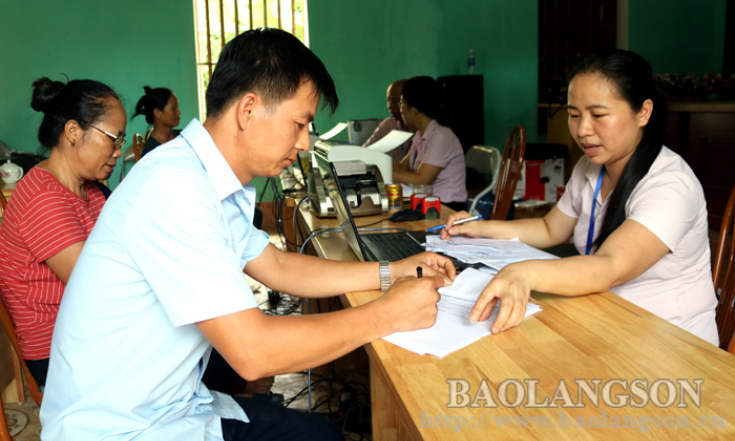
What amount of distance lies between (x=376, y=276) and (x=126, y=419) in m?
0.60

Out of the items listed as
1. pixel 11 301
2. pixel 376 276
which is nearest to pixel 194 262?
pixel 376 276

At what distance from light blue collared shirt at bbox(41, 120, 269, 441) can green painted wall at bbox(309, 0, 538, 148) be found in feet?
16.1

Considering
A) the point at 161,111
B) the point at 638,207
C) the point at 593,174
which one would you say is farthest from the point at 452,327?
the point at 161,111

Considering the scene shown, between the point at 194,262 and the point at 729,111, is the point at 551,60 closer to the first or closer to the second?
the point at 729,111

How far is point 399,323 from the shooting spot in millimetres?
1067

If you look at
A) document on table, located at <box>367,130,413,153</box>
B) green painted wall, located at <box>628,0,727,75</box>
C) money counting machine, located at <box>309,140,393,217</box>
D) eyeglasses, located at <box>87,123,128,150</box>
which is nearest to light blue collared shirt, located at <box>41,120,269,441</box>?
eyeglasses, located at <box>87,123,128,150</box>

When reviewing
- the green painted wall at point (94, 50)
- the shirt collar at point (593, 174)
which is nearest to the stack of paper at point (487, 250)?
the shirt collar at point (593, 174)

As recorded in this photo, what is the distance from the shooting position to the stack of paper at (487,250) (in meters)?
1.45

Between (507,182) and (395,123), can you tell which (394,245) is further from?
(395,123)

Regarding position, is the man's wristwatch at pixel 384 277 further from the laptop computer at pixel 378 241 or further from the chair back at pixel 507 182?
the chair back at pixel 507 182

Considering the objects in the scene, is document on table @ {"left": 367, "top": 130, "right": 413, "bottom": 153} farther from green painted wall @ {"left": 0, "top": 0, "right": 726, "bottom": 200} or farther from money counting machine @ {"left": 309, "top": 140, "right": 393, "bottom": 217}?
green painted wall @ {"left": 0, "top": 0, "right": 726, "bottom": 200}

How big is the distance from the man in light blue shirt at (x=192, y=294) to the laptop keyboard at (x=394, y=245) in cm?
47

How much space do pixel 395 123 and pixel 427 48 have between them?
1.51m

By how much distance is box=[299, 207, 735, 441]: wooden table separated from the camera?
76cm
